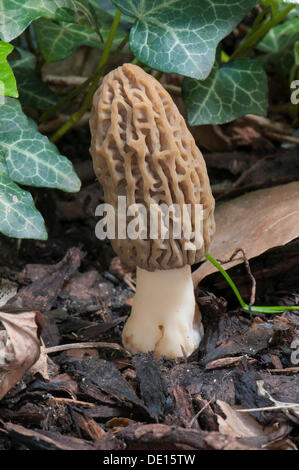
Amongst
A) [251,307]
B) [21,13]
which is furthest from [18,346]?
[21,13]

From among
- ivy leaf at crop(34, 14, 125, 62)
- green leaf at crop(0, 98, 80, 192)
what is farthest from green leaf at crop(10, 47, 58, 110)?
green leaf at crop(0, 98, 80, 192)

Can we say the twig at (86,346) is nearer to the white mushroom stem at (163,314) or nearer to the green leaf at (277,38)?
the white mushroom stem at (163,314)

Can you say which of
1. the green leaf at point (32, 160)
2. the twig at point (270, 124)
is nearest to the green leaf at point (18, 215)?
the green leaf at point (32, 160)

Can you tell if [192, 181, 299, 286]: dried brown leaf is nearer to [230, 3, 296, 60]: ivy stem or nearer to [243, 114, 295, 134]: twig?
[243, 114, 295, 134]: twig

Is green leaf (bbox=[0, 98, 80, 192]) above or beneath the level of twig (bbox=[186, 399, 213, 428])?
above

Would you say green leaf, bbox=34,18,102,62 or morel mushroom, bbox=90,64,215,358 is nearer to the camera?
morel mushroom, bbox=90,64,215,358
